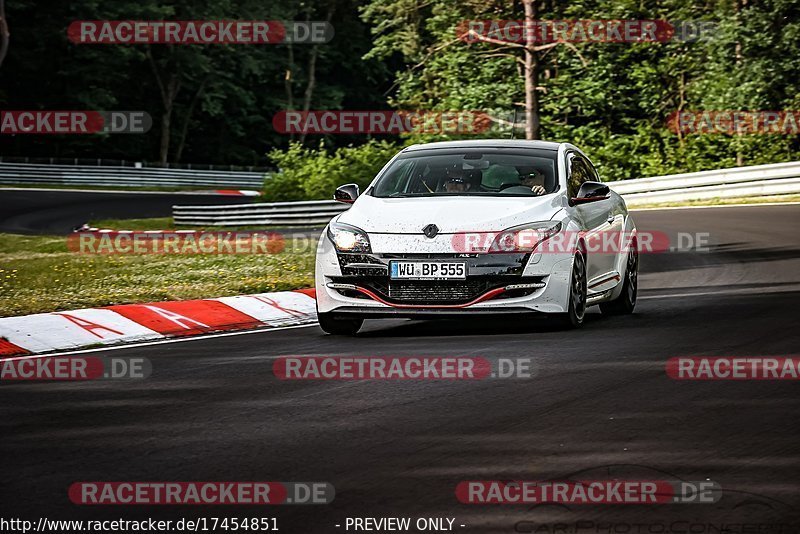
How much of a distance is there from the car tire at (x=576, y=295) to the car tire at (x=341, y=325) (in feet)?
5.74

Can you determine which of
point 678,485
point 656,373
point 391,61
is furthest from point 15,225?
point 391,61

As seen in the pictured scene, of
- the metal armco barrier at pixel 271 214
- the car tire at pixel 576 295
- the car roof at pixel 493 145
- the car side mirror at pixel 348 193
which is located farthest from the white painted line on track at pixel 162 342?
the metal armco barrier at pixel 271 214

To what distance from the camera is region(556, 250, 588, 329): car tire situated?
11.5m

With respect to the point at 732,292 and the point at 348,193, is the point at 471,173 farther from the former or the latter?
the point at 732,292

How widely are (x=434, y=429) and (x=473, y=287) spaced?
3774 millimetres

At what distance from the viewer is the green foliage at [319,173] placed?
32.3 m

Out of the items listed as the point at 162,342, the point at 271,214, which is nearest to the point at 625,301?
the point at 162,342

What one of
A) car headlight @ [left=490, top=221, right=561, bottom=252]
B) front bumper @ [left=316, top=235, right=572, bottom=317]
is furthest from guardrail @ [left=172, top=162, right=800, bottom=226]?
car headlight @ [left=490, top=221, right=561, bottom=252]

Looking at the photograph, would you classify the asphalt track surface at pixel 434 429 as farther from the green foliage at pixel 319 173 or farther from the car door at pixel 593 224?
the green foliage at pixel 319 173

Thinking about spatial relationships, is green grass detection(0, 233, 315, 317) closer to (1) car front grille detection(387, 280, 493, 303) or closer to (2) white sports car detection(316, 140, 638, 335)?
(2) white sports car detection(316, 140, 638, 335)

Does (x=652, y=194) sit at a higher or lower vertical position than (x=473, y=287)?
lower

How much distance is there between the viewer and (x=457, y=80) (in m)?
47.8

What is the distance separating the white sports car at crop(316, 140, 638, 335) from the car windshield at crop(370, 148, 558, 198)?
1 cm

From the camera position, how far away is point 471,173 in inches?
490
